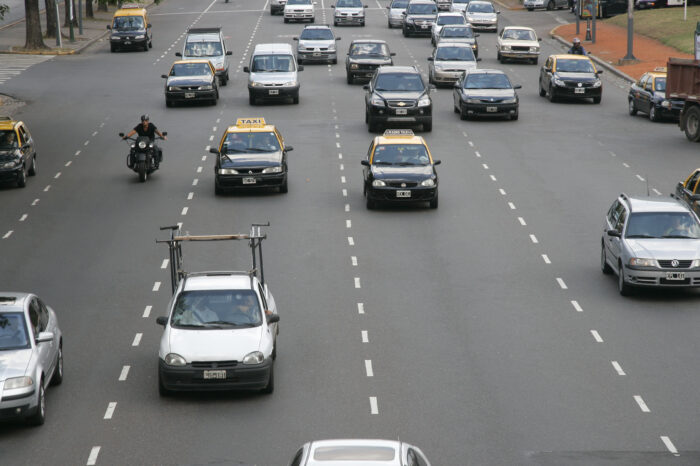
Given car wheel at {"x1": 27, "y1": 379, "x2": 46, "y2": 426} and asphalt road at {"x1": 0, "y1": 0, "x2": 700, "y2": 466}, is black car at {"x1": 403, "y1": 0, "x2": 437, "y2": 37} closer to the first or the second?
asphalt road at {"x1": 0, "y1": 0, "x2": 700, "y2": 466}

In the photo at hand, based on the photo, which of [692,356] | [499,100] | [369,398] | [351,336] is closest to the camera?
[369,398]

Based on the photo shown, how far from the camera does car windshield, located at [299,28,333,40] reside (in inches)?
2243

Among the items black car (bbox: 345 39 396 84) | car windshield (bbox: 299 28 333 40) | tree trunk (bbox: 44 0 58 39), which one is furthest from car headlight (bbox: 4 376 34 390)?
Answer: tree trunk (bbox: 44 0 58 39)

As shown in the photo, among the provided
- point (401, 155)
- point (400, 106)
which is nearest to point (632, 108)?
point (400, 106)

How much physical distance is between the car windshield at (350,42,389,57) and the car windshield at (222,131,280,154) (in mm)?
19010

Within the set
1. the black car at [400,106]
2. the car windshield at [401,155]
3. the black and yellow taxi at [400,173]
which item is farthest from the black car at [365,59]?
the car windshield at [401,155]

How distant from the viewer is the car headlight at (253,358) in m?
16.2

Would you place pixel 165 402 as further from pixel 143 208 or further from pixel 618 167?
pixel 618 167

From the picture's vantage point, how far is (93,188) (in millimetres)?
31672

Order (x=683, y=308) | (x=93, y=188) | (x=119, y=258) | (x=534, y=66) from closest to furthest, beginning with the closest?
(x=683, y=308) < (x=119, y=258) < (x=93, y=188) < (x=534, y=66)

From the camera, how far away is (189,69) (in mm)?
45469

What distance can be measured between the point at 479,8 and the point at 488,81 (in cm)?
3042

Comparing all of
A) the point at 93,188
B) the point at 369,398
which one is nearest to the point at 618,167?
the point at 93,188

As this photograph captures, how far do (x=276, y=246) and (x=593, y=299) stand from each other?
7134 millimetres
